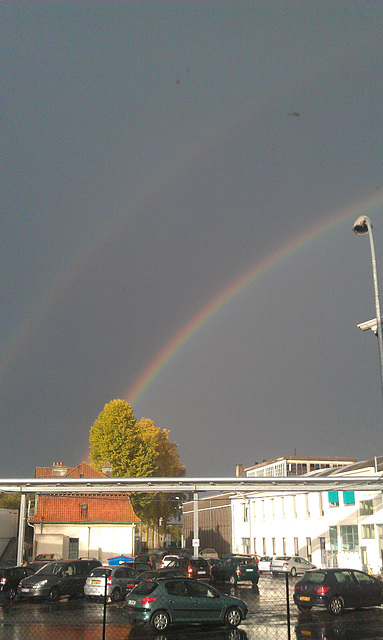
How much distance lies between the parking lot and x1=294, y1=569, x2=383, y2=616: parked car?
35 cm

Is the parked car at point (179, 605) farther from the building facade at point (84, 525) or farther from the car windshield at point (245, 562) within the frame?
the building facade at point (84, 525)

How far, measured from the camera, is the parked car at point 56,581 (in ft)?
83.4

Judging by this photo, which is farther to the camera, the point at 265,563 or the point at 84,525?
the point at 84,525

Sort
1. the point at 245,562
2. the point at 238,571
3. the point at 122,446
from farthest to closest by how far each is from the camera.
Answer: the point at 122,446
the point at 245,562
the point at 238,571

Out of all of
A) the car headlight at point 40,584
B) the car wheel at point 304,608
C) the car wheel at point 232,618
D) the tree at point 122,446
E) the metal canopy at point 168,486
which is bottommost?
the car wheel at point 304,608

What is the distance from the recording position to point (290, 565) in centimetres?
4312

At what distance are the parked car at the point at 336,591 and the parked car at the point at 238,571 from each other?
46.5 ft

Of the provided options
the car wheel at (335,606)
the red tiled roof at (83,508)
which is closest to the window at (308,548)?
the red tiled roof at (83,508)

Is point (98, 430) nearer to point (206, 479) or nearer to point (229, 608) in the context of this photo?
point (206, 479)

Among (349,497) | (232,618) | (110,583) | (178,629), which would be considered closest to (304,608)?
(232,618)

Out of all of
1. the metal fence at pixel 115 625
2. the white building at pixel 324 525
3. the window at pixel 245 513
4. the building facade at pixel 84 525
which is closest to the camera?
the metal fence at pixel 115 625

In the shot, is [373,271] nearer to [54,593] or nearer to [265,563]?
[54,593]

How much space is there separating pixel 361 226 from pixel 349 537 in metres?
28.9

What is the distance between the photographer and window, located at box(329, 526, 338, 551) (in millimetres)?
45812
